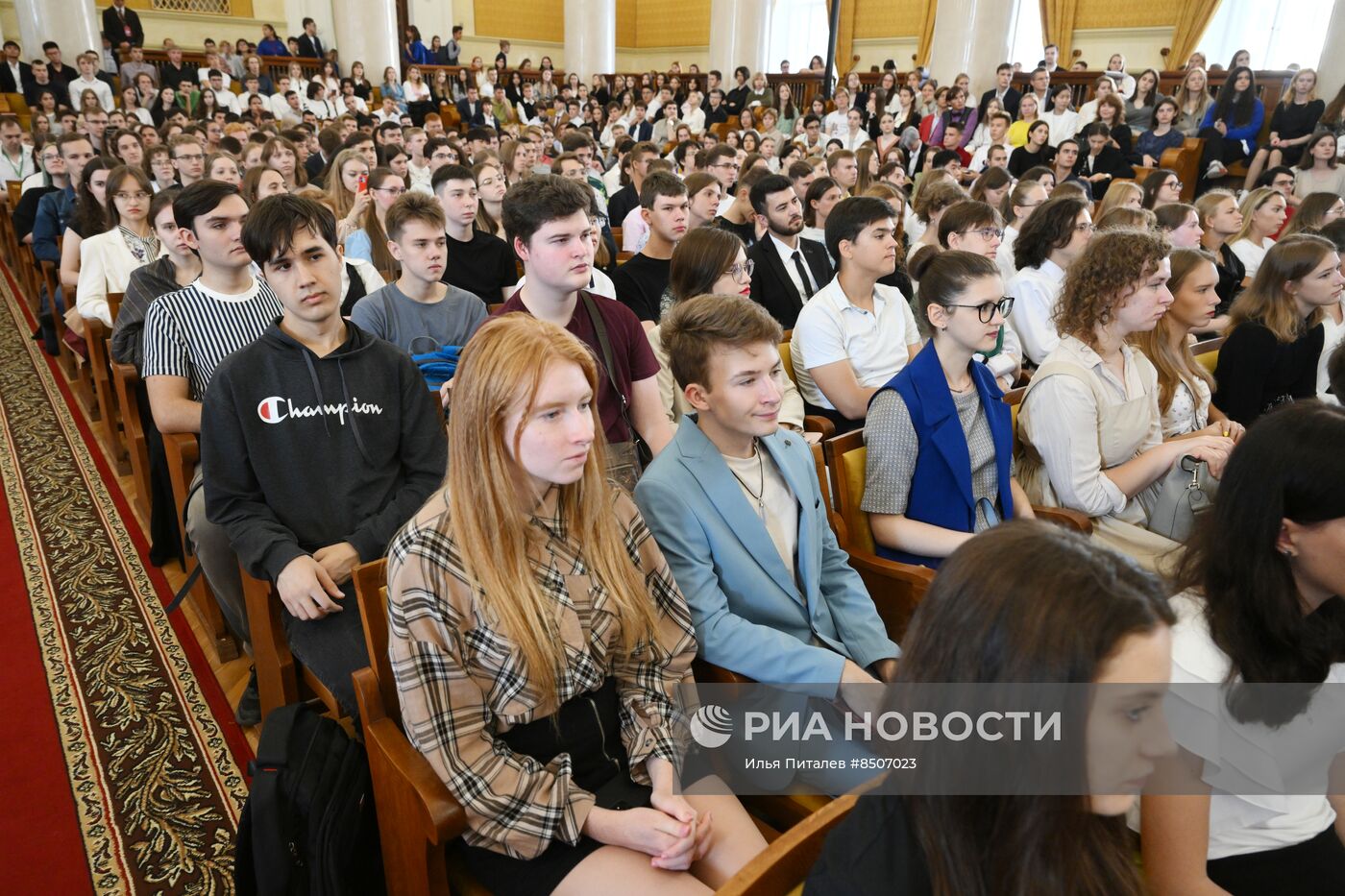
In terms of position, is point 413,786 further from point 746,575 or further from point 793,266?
point 793,266

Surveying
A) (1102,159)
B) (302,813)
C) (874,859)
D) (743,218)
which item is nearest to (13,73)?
(743,218)

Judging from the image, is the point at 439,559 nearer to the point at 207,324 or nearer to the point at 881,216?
the point at 207,324

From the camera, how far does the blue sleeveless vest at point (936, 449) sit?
6.64 feet

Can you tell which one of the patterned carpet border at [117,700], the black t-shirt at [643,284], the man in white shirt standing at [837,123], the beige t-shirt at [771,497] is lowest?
the patterned carpet border at [117,700]

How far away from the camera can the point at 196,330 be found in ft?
7.89

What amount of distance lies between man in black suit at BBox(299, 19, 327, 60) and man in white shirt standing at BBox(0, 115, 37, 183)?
7.13 metres

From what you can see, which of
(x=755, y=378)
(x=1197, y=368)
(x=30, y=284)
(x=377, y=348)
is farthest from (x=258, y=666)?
(x=30, y=284)

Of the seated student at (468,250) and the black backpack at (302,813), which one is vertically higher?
the seated student at (468,250)

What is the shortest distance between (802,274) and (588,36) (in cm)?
1351

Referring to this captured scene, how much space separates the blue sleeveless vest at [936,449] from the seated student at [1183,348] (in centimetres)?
90

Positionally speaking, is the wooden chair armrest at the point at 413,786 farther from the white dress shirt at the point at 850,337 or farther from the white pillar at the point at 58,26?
the white pillar at the point at 58,26

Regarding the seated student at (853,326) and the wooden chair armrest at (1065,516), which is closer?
the wooden chair armrest at (1065,516)

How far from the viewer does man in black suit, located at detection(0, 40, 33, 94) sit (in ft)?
33.1

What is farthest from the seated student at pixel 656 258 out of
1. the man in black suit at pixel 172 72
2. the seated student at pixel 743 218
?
the man in black suit at pixel 172 72
